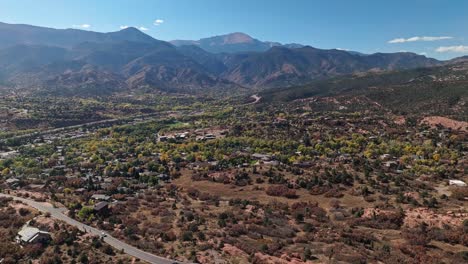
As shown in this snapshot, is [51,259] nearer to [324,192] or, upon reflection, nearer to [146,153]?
[324,192]

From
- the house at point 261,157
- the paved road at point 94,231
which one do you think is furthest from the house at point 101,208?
the house at point 261,157

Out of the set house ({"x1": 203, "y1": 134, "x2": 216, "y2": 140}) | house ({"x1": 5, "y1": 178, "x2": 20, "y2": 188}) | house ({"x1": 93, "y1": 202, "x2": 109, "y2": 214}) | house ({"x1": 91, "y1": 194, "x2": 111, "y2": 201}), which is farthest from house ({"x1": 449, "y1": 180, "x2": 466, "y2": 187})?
house ({"x1": 5, "y1": 178, "x2": 20, "y2": 188})

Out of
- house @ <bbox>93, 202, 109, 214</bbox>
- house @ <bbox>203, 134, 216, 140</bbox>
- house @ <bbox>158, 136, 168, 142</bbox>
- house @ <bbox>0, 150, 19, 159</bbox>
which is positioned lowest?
house @ <bbox>0, 150, 19, 159</bbox>

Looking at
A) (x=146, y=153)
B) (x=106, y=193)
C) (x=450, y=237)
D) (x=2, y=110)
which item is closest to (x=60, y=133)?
(x=2, y=110)

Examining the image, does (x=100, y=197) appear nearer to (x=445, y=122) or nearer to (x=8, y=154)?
(x=8, y=154)

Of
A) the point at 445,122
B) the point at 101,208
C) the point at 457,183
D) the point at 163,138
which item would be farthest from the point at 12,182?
the point at 445,122

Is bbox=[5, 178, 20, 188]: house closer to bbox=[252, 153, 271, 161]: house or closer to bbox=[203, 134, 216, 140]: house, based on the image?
bbox=[252, 153, 271, 161]: house

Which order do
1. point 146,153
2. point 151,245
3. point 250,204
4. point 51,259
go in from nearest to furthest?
point 51,259
point 151,245
point 250,204
point 146,153
